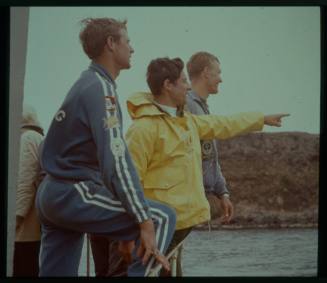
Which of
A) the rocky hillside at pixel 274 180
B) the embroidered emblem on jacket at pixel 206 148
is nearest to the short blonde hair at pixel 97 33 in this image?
the embroidered emblem on jacket at pixel 206 148

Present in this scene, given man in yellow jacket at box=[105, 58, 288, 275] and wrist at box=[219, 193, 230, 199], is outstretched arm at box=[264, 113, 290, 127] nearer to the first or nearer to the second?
man in yellow jacket at box=[105, 58, 288, 275]

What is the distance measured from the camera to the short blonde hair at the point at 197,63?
4.60m

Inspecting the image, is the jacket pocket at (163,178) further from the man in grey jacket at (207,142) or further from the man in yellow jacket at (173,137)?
the man in grey jacket at (207,142)

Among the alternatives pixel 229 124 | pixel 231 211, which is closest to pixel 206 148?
pixel 229 124

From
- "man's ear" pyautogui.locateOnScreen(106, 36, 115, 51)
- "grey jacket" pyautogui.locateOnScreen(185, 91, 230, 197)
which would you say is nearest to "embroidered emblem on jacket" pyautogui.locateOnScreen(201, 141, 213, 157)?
"grey jacket" pyautogui.locateOnScreen(185, 91, 230, 197)

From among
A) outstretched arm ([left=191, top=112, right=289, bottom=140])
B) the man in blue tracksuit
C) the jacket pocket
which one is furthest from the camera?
outstretched arm ([left=191, top=112, right=289, bottom=140])

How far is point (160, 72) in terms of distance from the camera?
179 inches

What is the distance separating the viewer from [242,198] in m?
4.64

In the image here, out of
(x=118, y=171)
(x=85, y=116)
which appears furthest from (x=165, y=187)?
(x=85, y=116)

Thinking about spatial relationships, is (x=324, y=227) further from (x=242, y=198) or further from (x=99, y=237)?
(x=99, y=237)

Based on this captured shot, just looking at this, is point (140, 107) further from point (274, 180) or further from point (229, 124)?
point (274, 180)

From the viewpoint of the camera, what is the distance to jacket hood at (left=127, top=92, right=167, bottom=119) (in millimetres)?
4500

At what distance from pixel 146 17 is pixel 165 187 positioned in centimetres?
104

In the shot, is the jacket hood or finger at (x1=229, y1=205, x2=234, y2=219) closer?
the jacket hood
